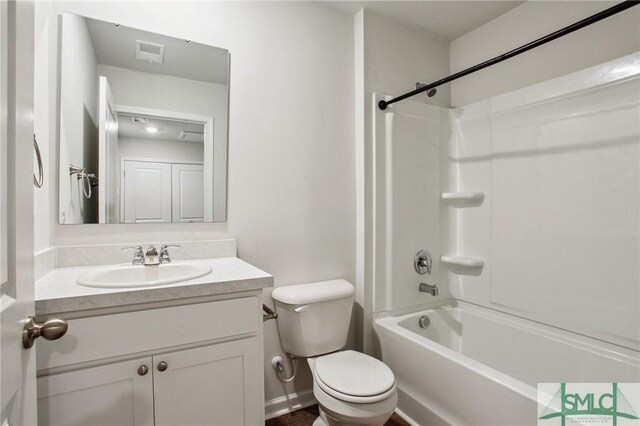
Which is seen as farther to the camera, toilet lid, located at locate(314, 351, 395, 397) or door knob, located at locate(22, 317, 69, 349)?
toilet lid, located at locate(314, 351, 395, 397)

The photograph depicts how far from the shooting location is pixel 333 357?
5.37 ft

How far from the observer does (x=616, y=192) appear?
1617 mm

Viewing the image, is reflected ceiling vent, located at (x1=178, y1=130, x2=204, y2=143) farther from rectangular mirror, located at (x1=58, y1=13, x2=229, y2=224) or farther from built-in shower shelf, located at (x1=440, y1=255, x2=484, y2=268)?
built-in shower shelf, located at (x1=440, y1=255, x2=484, y2=268)

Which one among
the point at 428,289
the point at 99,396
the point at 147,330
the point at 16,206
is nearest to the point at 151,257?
the point at 147,330

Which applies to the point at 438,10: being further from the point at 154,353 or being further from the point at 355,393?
the point at 154,353

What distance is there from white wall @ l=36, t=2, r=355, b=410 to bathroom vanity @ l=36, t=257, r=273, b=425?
517mm

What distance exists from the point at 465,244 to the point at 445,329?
1.93 feet

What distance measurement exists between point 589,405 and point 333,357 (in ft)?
3.49

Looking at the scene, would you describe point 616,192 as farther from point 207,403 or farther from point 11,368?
point 11,368

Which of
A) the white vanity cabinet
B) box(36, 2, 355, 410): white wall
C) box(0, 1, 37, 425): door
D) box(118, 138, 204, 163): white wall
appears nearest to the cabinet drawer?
the white vanity cabinet

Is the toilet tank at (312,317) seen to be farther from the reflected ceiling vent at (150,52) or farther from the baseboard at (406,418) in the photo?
the reflected ceiling vent at (150,52)

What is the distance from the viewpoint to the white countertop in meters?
0.99

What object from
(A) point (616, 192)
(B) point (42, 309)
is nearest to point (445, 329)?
(A) point (616, 192)

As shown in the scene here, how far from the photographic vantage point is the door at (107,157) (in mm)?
1515
